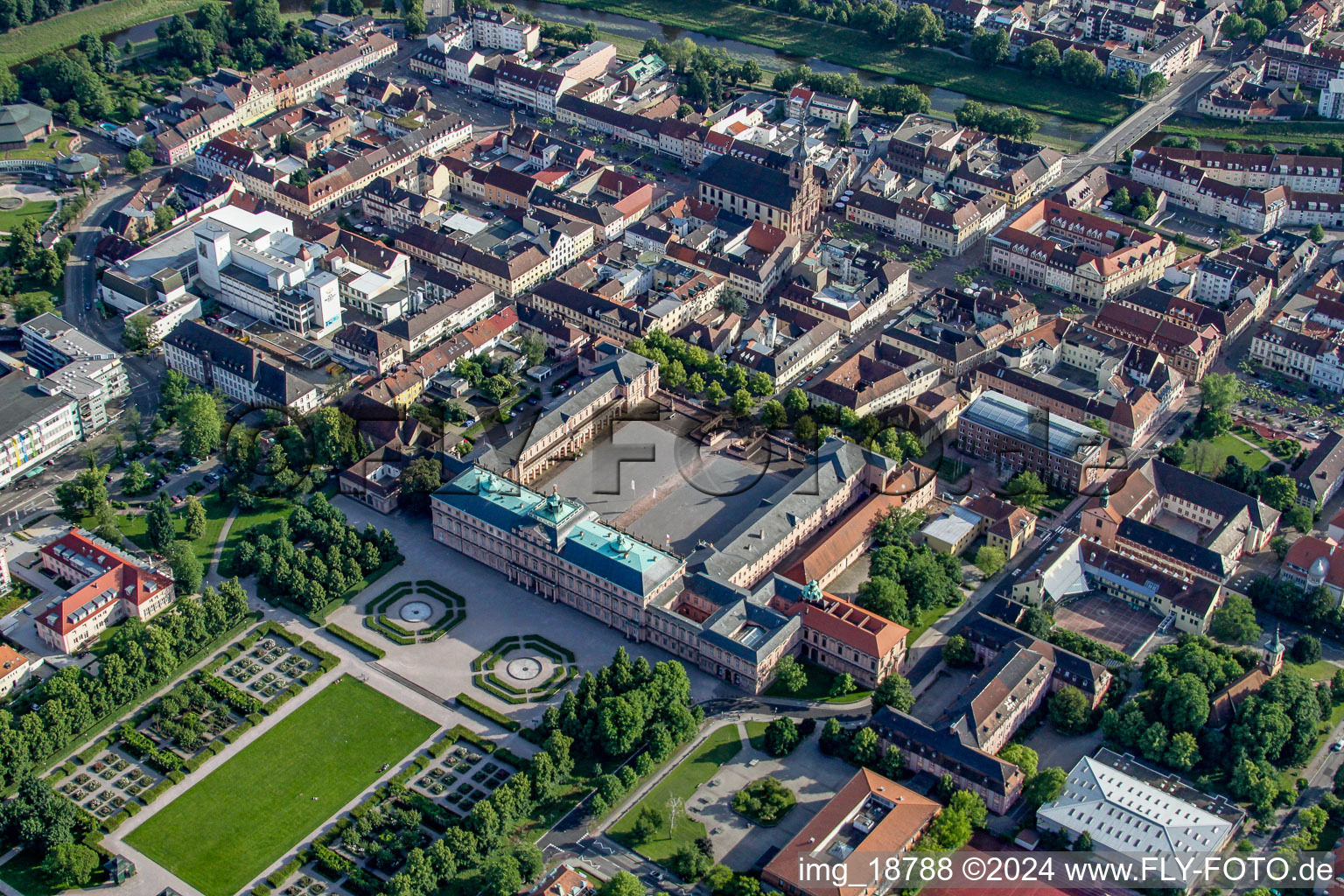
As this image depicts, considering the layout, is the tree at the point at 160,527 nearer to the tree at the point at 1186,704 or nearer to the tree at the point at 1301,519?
the tree at the point at 1186,704

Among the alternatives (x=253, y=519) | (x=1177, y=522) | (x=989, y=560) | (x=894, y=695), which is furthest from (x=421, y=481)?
(x=1177, y=522)

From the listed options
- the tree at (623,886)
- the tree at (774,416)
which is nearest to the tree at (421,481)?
the tree at (774,416)

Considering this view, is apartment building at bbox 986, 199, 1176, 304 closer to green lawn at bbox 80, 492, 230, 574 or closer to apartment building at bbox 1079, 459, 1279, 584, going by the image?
apartment building at bbox 1079, 459, 1279, 584

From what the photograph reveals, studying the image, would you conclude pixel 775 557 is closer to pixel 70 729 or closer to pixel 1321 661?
pixel 1321 661

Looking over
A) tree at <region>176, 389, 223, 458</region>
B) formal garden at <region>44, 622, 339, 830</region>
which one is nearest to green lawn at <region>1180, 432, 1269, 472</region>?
formal garden at <region>44, 622, 339, 830</region>

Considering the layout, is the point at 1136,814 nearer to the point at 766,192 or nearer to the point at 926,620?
the point at 926,620

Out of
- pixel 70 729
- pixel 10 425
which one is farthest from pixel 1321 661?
pixel 10 425
